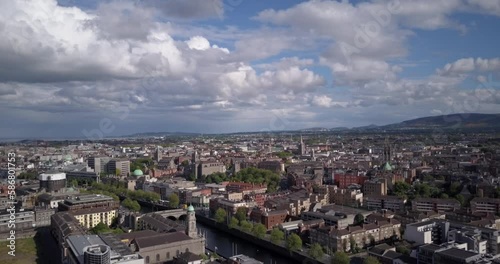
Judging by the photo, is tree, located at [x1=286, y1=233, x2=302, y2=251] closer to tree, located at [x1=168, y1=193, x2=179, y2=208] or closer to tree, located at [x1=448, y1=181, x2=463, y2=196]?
tree, located at [x1=168, y1=193, x2=179, y2=208]

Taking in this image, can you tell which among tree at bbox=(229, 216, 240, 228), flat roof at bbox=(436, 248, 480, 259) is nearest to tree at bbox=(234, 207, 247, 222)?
tree at bbox=(229, 216, 240, 228)

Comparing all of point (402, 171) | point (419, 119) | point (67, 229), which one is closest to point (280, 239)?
point (67, 229)

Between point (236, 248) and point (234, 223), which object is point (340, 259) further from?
point (234, 223)

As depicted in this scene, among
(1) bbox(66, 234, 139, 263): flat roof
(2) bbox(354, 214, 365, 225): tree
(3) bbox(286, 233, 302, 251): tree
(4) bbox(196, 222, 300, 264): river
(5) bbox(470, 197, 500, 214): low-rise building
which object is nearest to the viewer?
(1) bbox(66, 234, 139, 263): flat roof

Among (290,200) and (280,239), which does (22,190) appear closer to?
(290,200)

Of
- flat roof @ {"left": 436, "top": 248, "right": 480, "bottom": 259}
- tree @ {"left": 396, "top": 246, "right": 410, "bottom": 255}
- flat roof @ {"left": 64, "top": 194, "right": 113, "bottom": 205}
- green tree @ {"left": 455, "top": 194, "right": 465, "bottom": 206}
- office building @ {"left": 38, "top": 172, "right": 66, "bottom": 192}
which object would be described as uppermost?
office building @ {"left": 38, "top": 172, "right": 66, "bottom": 192}
